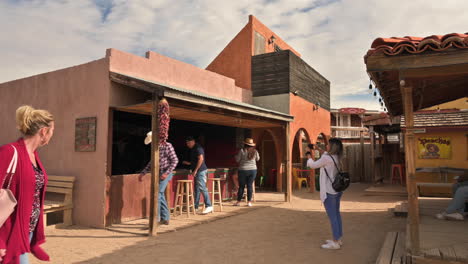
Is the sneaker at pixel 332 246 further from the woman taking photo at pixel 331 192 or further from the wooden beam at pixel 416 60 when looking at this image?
the wooden beam at pixel 416 60

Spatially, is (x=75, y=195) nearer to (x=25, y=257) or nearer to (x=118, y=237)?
(x=118, y=237)

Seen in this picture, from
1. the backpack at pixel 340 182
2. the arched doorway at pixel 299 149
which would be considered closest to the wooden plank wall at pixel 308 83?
the arched doorway at pixel 299 149

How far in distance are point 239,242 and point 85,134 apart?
3.78 meters

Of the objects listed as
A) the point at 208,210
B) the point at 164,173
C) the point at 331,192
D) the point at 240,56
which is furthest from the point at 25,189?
the point at 240,56

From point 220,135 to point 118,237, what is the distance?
6.41m

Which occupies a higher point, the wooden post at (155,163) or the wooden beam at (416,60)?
the wooden beam at (416,60)

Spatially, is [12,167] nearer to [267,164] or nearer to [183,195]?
[183,195]

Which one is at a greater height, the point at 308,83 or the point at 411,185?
the point at 308,83

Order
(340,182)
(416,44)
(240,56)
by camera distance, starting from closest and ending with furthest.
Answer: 1. (416,44)
2. (340,182)
3. (240,56)

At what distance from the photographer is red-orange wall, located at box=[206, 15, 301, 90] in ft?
44.2

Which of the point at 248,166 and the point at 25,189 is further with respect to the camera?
the point at 248,166

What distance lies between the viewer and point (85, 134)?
670 cm

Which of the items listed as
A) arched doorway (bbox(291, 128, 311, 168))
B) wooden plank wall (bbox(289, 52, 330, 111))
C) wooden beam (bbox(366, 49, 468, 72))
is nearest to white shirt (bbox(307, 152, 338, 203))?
wooden beam (bbox(366, 49, 468, 72))

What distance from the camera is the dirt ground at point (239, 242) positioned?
4.54 meters
